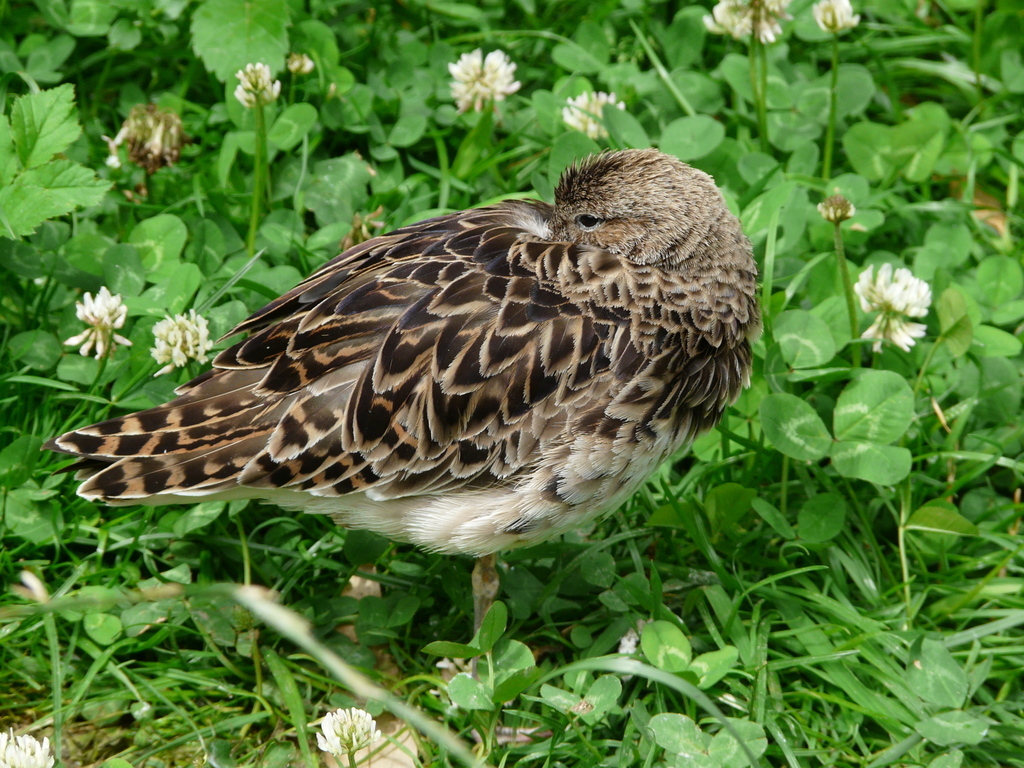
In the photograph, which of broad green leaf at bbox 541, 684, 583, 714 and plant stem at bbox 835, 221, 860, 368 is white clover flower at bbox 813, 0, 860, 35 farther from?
broad green leaf at bbox 541, 684, 583, 714

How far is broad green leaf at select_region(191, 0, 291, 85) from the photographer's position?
17.5 feet

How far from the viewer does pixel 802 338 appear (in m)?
4.62

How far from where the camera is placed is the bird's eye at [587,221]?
4.10 metres

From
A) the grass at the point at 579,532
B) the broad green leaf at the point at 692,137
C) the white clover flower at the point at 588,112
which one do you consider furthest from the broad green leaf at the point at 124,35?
the broad green leaf at the point at 692,137

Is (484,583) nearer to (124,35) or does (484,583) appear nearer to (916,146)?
(916,146)

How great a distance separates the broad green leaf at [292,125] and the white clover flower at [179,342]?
1.45 meters

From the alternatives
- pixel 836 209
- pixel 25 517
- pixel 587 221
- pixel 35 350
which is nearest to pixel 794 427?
pixel 836 209

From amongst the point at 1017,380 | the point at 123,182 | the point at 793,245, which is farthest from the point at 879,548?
the point at 123,182

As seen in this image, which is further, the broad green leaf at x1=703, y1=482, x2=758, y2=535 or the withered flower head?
the withered flower head

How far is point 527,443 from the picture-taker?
3.80 metres

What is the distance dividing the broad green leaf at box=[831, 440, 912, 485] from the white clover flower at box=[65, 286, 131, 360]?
303cm

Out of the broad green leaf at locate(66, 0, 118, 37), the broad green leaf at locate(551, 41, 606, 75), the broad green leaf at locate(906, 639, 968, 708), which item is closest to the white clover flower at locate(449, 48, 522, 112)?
the broad green leaf at locate(551, 41, 606, 75)

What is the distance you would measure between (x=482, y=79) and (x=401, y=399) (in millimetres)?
2514

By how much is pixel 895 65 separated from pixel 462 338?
156 inches
